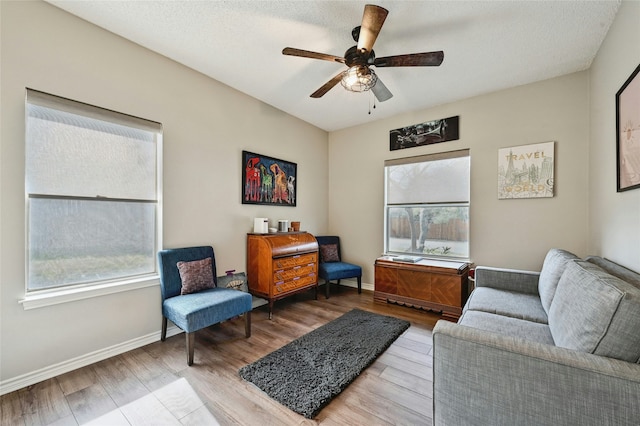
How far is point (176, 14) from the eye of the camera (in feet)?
6.75

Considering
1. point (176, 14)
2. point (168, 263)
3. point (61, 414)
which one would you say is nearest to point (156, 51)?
point (176, 14)

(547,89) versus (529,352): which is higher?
(547,89)

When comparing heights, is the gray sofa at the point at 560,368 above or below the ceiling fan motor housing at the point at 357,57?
below

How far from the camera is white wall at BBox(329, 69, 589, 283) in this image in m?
2.85

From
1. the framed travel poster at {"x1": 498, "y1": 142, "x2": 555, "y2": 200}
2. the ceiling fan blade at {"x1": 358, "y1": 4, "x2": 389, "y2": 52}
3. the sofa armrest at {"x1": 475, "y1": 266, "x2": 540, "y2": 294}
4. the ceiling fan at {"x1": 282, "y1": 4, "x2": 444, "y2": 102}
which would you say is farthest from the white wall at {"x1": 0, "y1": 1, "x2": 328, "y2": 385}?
the framed travel poster at {"x1": 498, "y1": 142, "x2": 555, "y2": 200}

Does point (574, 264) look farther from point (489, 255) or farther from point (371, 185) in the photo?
point (371, 185)

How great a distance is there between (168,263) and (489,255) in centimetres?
382

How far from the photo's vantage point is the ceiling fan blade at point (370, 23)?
5.39 ft

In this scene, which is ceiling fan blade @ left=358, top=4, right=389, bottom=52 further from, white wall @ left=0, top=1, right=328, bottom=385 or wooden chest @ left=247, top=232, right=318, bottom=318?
wooden chest @ left=247, top=232, right=318, bottom=318

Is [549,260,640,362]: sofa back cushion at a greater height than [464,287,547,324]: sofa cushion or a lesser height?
greater

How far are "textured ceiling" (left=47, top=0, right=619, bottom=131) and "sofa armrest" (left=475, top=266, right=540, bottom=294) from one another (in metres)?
2.19

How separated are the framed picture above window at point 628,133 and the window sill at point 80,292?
13.0ft

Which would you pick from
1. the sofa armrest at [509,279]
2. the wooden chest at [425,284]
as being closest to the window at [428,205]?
the wooden chest at [425,284]

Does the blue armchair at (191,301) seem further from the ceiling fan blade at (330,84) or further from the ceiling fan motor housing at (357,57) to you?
the ceiling fan motor housing at (357,57)
